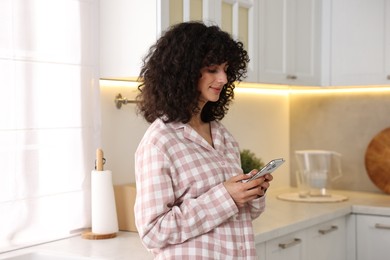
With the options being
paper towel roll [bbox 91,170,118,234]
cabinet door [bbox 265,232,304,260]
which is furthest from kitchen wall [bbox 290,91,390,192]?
paper towel roll [bbox 91,170,118,234]

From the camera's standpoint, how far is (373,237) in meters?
3.13

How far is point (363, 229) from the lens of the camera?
10.3 ft

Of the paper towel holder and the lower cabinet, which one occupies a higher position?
the paper towel holder

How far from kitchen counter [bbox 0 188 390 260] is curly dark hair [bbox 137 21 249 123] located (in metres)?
0.53

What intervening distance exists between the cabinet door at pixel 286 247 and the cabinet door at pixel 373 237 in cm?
52

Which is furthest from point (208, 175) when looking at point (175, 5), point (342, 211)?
point (342, 211)

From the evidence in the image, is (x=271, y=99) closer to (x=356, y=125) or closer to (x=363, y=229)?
(x=356, y=125)

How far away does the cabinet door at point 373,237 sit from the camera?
3095 millimetres

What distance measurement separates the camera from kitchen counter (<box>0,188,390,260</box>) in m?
2.15

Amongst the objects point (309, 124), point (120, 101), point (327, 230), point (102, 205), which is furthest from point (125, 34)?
point (309, 124)

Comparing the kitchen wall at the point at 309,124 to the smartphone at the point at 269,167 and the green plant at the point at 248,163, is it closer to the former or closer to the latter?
the green plant at the point at 248,163

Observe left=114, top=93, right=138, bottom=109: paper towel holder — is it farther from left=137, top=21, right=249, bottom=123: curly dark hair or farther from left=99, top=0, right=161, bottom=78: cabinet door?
left=137, top=21, right=249, bottom=123: curly dark hair

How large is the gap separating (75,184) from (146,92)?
775 mm

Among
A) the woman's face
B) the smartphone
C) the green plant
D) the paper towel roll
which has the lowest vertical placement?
the paper towel roll
